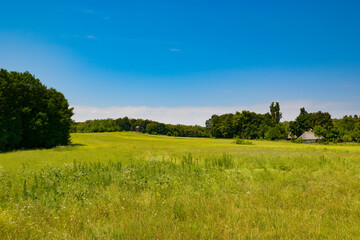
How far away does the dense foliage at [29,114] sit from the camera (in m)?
33.3

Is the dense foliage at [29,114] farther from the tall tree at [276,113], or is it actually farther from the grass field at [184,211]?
the tall tree at [276,113]

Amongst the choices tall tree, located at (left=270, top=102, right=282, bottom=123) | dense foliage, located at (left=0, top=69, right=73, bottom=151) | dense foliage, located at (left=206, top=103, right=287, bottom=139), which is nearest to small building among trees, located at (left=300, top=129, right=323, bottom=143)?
dense foliage, located at (left=206, top=103, right=287, bottom=139)

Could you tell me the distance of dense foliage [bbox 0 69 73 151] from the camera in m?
33.3

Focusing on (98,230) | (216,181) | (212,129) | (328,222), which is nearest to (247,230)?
(328,222)

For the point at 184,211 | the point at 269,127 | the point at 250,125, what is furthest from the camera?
the point at 250,125

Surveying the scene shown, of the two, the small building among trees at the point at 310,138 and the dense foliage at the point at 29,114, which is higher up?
the dense foliage at the point at 29,114

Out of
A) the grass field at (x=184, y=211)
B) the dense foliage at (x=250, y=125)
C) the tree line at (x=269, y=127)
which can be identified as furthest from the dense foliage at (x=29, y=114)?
the dense foliage at (x=250, y=125)

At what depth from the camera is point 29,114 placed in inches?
1497

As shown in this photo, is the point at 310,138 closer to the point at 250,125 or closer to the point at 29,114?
the point at 250,125

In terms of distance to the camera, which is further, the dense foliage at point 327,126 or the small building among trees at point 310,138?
the small building among trees at point 310,138

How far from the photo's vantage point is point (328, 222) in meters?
4.47

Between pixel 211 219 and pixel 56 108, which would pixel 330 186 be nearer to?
pixel 211 219

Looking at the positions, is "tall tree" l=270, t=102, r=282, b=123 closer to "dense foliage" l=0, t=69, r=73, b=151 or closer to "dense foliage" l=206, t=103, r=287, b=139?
"dense foliage" l=206, t=103, r=287, b=139

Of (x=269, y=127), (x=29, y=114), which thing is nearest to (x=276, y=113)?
(x=269, y=127)
